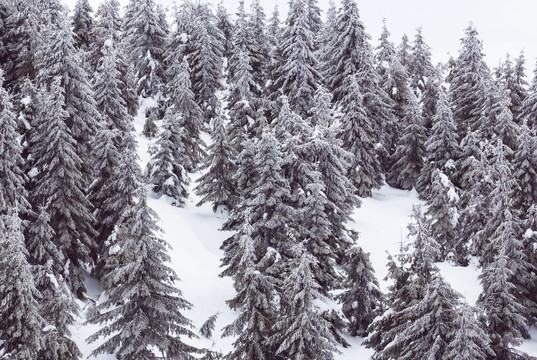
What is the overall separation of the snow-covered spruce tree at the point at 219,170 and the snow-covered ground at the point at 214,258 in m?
2.31

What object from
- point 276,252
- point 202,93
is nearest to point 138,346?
point 276,252

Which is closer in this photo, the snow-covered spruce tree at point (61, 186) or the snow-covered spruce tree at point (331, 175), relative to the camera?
the snow-covered spruce tree at point (61, 186)

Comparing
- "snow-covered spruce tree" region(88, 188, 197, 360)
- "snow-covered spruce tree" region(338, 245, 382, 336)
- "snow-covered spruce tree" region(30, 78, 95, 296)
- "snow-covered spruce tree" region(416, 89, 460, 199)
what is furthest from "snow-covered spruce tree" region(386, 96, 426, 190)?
"snow-covered spruce tree" region(88, 188, 197, 360)

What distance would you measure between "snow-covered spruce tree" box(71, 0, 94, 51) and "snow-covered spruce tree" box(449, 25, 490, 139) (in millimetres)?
37782

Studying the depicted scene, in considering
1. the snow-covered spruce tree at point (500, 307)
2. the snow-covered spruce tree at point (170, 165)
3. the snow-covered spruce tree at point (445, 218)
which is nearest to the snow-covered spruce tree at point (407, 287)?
the snow-covered spruce tree at point (500, 307)

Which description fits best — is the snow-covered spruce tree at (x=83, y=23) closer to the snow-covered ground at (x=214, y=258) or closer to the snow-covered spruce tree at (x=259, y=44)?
the snow-covered spruce tree at (x=259, y=44)

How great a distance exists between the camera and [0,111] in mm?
23672

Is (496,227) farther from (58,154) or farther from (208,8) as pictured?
(208,8)

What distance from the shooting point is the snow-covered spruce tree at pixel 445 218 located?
33.9 m

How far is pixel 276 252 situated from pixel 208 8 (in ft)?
142

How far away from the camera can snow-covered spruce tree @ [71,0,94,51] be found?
188 ft

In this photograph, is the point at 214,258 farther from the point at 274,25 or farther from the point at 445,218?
the point at 274,25

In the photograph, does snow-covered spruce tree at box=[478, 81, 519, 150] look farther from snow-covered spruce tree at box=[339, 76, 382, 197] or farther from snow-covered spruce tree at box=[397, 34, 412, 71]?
snow-covered spruce tree at box=[397, 34, 412, 71]

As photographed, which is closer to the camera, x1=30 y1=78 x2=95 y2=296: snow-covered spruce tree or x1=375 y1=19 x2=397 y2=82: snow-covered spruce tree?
x1=30 y1=78 x2=95 y2=296: snow-covered spruce tree
